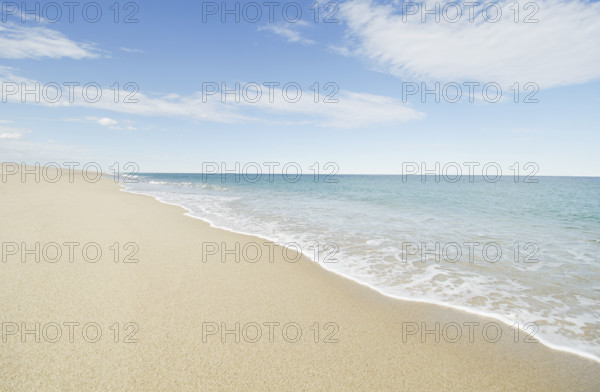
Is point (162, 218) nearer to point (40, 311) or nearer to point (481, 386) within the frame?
point (40, 311)

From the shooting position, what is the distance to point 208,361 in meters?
2.88

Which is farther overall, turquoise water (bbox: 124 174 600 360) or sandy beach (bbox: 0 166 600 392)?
turquoise water (bbox: 124 174 600 360)

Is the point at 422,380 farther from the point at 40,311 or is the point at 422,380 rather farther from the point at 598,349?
the point at 40,311

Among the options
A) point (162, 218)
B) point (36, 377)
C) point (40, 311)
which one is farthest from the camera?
point (162, 218)

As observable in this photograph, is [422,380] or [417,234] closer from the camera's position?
[422,380]

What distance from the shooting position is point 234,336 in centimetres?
333

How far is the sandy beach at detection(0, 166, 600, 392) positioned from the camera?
267 cm

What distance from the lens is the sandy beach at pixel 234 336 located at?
2.67m

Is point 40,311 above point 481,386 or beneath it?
above

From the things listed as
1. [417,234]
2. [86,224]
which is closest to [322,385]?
[417,234]

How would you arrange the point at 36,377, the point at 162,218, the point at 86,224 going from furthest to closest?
1. the point at 162,218
2. the point at 86,224
3. the point at 36,377

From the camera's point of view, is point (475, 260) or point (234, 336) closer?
point (234, 336)

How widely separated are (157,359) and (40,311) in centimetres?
188

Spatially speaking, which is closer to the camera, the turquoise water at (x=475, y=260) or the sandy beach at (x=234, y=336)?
the sandy beach at (x=234, y=336)
